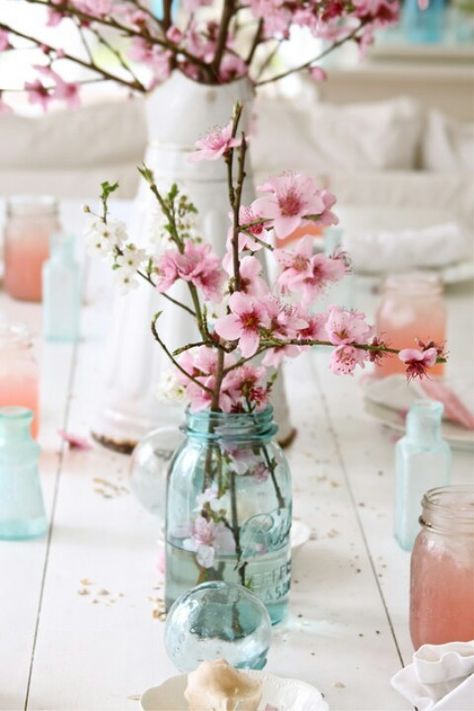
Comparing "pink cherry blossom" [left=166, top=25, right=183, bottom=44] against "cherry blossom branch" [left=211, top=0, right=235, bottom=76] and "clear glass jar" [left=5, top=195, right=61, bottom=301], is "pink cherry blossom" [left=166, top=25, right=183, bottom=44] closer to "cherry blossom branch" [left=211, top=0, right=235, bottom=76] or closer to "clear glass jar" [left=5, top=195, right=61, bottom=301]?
"cherry blossom branch" [left=211, top=0, right=235, bottom=76]

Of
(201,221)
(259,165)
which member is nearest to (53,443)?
(201,221)

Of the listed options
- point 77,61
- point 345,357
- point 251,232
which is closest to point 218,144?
point 251,232

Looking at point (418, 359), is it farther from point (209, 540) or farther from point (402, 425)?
point (402, 425)

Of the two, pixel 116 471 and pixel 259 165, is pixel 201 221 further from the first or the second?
pixel 259 165

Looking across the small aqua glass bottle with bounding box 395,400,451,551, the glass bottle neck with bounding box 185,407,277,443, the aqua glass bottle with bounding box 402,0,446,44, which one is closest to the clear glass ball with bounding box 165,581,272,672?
the glass bottle neck with bounding box 185,407,277,443

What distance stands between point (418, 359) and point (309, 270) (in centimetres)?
10

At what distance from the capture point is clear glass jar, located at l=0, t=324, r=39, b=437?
1638mm

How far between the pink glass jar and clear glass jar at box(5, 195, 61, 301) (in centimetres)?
142

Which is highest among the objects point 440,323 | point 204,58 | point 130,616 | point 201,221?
point 204,58

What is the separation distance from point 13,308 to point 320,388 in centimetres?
67

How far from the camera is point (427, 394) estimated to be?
5.56 feet

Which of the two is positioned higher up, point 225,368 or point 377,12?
point 377,12

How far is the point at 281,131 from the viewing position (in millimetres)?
4352

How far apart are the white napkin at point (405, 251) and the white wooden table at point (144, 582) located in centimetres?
71
